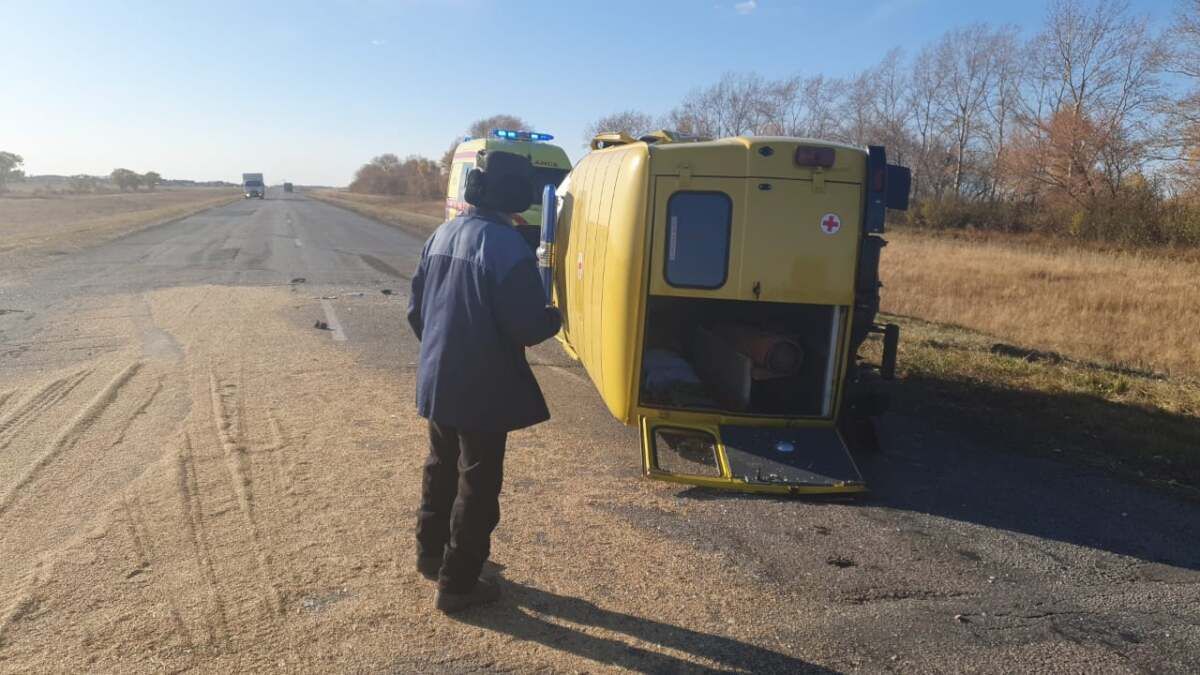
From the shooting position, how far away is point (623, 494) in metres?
5.32

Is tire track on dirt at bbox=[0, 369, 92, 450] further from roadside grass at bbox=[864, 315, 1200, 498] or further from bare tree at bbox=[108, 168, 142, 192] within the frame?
bare tree at bbox=[108, 168, 142, 192]

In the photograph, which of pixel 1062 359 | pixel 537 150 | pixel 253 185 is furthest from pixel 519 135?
pixel 253 185

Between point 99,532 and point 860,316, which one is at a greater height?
point 860,316

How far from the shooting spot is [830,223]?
5734 millimetres

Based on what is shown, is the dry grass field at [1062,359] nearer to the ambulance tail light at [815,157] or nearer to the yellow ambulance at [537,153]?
the ambulance tail light at [815,157]

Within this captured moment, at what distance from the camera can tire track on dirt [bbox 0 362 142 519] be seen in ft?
15.9

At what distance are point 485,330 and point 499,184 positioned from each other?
0.68 m

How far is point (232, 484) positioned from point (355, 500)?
0.82 metres

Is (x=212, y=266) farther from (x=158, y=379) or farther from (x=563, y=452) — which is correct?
(x=563, y=452)

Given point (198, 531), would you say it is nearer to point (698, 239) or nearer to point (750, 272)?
point (698, 239)

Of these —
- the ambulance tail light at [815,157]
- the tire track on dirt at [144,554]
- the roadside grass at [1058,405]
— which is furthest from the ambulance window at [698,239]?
the tire track on dirt at [144,554]

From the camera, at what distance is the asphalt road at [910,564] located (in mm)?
3557

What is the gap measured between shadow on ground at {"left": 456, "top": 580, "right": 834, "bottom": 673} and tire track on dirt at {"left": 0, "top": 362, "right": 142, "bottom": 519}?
9.87 ft

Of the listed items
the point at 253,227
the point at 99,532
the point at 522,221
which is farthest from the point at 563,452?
the point at 253,227
